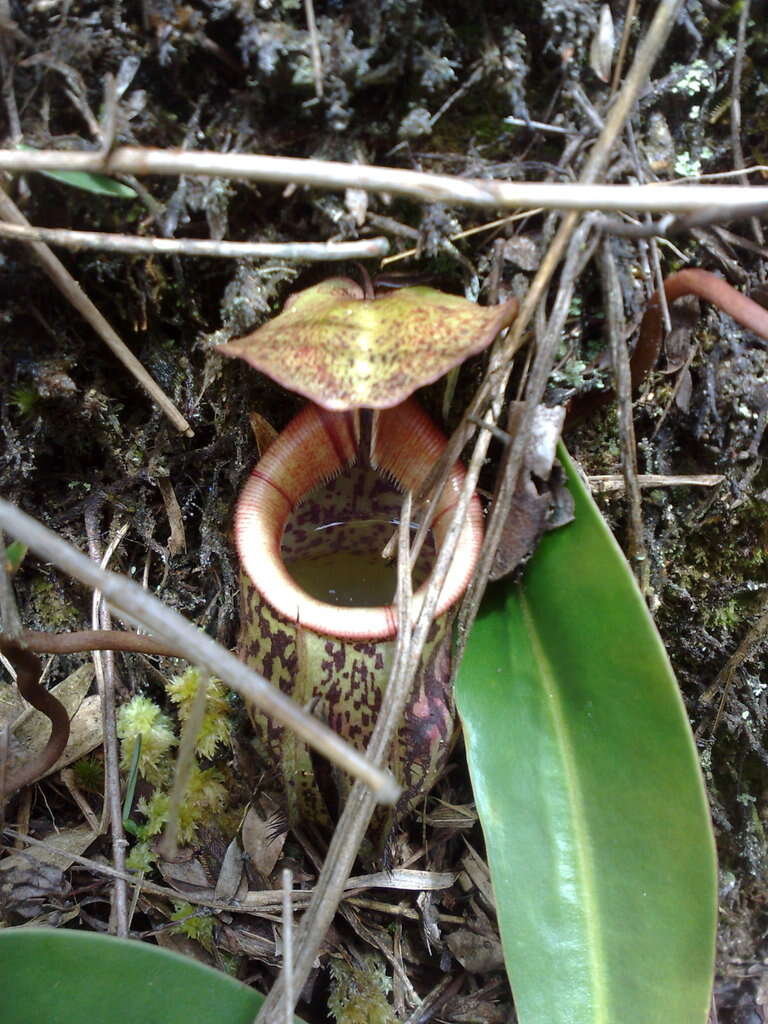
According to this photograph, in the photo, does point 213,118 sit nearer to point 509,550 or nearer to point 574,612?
point 509,550

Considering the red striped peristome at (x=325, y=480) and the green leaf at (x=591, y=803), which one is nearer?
the green leaf at (x=591, y=803)

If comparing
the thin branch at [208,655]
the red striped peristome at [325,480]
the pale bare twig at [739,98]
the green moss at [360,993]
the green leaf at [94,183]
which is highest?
the pale bare twig at [739,98]

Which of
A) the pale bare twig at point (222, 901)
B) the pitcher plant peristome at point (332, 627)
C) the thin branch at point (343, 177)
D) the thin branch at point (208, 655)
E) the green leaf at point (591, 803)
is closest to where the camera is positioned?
the thin branch at point (208, 655)

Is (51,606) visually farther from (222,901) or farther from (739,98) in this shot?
(739,98)

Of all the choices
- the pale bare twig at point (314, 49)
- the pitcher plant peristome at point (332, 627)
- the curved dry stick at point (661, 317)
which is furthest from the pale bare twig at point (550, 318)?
the pale bare twig at point (314, 49)

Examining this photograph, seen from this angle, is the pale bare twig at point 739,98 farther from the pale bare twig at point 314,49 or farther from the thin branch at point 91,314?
the thin branch at point 91,314

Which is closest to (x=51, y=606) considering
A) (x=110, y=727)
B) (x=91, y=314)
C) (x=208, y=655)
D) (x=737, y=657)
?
(x=110, y=727)
